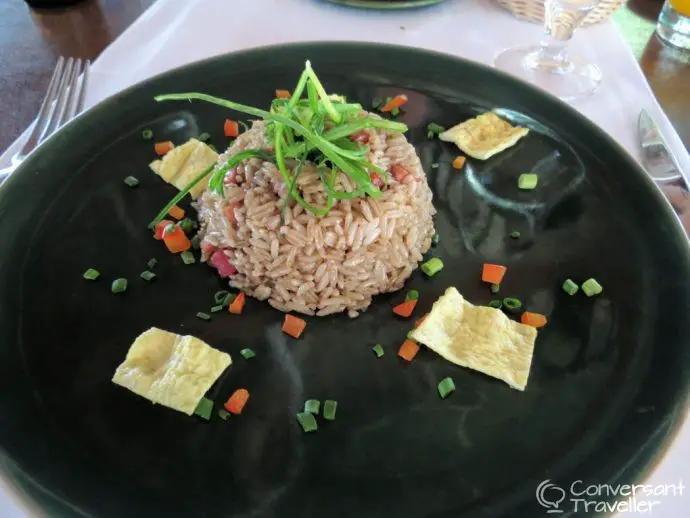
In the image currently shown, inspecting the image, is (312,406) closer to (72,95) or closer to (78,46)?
(72,95)

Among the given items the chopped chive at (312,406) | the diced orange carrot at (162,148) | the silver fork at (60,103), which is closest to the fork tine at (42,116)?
the silver fork at (60,103)

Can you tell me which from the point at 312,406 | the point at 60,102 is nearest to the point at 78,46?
the point at 60,102

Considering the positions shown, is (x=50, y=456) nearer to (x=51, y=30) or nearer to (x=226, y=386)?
(x=226, y=386)

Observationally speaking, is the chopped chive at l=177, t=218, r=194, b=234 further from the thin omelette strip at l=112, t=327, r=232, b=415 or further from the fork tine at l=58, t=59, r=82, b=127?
the fork tine at l=58, t=59, r=82, b=127

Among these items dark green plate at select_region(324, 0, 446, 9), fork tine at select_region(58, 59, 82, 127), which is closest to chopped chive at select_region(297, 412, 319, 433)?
fork tine at select_region(58, 59, 82, 127)

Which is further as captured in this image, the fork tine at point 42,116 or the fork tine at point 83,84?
the fork tine at point 83,84

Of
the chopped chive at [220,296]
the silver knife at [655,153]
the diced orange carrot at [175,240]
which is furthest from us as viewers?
the silver knife at [655,153]

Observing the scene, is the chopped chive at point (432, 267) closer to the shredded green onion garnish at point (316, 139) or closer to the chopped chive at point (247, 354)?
the shredded green onion garnish at point (316, 139)
